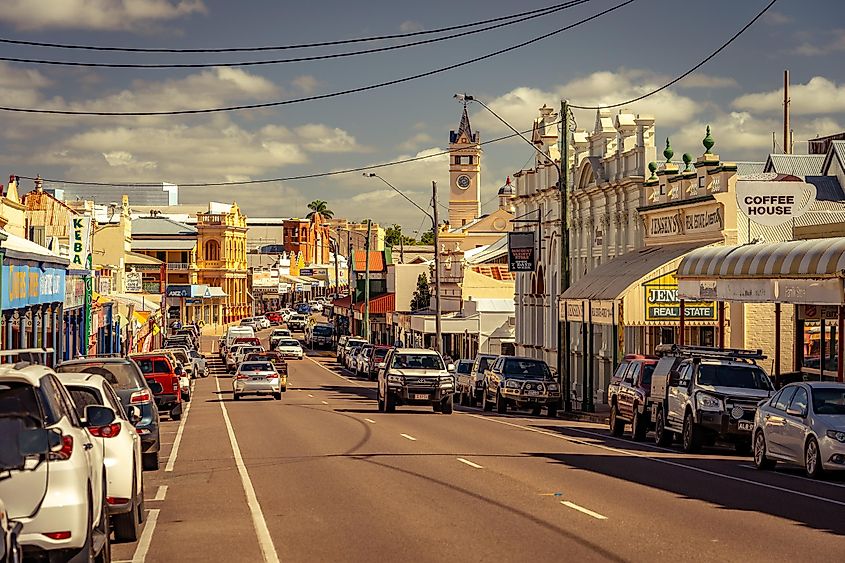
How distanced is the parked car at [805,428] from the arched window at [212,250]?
123 m

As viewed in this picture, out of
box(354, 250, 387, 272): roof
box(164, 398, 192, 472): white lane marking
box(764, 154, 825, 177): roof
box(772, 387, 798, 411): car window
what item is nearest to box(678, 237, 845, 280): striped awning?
box(772, 387, 798, 411): car window

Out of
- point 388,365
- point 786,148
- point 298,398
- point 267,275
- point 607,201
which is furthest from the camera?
point 267,275

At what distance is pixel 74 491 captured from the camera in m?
9.65

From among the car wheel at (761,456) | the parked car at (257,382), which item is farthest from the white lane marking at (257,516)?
the parked car at (257,382)

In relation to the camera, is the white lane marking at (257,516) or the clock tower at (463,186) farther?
the clock tower at (463,186)

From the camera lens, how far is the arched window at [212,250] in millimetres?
143250

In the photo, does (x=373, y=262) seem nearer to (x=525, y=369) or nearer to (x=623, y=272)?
(x=623, y=272)

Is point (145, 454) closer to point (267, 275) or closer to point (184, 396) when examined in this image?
point (184, 396)

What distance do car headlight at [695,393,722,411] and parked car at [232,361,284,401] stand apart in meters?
24.7

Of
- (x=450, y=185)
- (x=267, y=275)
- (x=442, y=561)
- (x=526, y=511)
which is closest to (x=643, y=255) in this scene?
(x=526, y=511)

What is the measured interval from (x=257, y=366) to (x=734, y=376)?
2577 centimetres

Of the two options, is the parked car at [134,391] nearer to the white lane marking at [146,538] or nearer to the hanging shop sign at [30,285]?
the white lane marking at [146,538]

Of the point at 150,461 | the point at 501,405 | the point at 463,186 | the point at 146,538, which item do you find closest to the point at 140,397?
the point at 150,461

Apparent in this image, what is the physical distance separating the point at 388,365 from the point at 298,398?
10052mm
